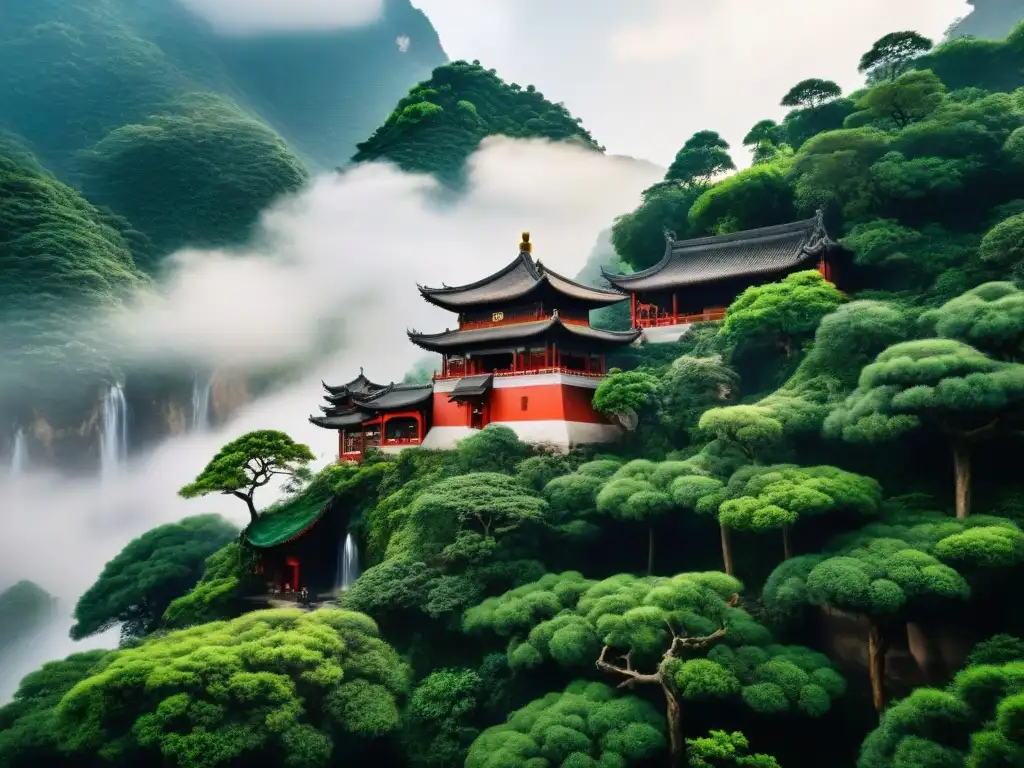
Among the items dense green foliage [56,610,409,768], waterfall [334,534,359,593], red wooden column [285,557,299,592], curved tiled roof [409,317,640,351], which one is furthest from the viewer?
red wooden column [285,557,299,592]

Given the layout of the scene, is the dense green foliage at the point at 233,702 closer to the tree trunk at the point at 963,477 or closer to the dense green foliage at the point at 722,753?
the dense green foliage at the point at 722,753

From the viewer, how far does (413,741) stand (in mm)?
15758

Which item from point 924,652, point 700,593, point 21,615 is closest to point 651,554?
point 700,593

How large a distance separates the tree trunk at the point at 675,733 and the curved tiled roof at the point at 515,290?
14908 millimetres

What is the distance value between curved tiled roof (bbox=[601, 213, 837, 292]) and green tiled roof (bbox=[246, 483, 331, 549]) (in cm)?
1377

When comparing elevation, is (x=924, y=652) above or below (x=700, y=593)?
below

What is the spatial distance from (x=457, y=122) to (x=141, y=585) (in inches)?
2217

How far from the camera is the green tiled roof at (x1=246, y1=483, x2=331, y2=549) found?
24641 millimetres

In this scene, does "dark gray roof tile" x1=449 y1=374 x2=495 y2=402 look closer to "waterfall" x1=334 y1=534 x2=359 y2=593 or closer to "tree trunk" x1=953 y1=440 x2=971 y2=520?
"waterfall" x1=334 y1=534 x2=359 y2=593

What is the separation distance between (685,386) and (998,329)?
823cm

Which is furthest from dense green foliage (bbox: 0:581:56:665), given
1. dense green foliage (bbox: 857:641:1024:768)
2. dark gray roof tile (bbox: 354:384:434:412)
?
dense green foliage (bbox: 857:641:1024:768)

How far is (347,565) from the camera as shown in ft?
80.8

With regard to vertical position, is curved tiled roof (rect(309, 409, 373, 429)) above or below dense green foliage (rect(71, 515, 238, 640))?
above

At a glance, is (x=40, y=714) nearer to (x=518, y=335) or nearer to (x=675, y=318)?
(x=518, y=335)
